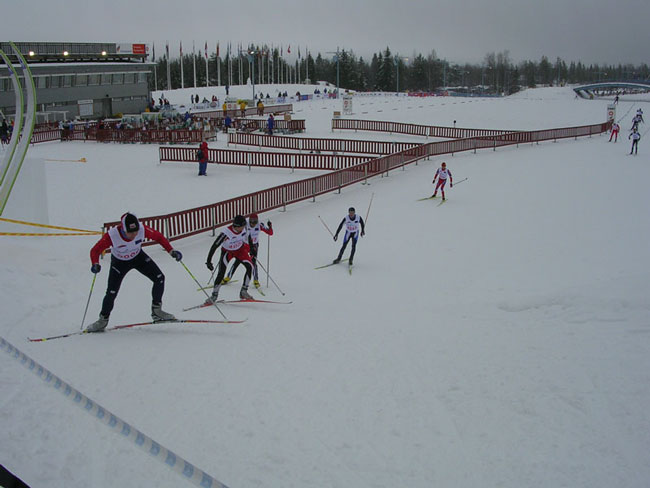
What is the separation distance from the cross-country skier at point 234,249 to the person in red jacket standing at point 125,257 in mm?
1440

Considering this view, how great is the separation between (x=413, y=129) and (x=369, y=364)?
36429 millimetres

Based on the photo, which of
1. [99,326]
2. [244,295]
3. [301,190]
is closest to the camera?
[99,326]

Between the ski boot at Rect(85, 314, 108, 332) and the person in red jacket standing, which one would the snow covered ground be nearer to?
the ski boot at Rect(85, 314, 108, 332)

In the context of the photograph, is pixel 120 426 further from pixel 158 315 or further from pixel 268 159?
pixel 268 159

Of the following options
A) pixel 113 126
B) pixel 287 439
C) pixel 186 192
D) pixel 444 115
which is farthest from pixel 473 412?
pixel 444 115

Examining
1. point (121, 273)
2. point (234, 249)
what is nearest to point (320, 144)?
point (234, 249)

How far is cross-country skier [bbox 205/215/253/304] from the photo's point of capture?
32.8ft

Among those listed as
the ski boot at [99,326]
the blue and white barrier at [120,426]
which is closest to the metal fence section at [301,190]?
the ski boot at [99,326]

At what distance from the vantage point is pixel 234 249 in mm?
10234

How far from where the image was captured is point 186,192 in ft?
73.3

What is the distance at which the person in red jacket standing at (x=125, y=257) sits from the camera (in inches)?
314

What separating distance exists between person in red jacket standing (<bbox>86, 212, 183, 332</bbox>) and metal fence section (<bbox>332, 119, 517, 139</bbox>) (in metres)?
34.1

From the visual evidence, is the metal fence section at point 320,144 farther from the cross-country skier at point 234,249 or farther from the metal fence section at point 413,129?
the cross-country skier at point 234,249

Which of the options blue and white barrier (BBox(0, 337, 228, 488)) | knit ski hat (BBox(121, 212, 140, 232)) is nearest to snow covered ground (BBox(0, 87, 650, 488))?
blue and white barrier (BBox(0, 337, 228, 488))
